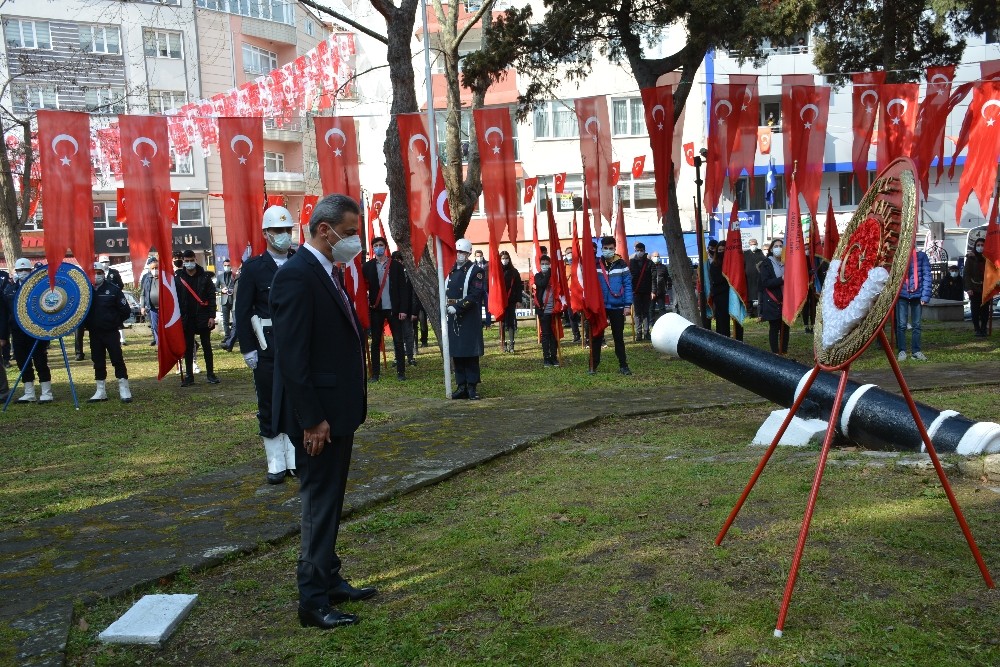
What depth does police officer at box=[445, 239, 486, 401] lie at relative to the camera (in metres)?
11.6

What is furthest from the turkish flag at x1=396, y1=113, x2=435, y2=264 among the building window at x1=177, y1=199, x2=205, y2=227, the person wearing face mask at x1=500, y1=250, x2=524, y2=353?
the building window at x1=177, y1=199, x2=205, y2=227

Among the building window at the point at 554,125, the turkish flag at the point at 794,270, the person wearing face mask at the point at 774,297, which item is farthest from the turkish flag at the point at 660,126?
the building window at the point at 554,125

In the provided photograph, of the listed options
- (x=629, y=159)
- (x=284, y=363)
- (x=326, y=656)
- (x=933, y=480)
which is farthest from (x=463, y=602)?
(x=629, y=159)

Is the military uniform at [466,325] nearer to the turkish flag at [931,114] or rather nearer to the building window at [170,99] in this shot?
the turkish flag at [931,114]

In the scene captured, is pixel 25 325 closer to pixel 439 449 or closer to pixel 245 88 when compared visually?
pixel 439 449

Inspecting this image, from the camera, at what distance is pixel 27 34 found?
40406mm

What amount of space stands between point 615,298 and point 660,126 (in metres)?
2.64

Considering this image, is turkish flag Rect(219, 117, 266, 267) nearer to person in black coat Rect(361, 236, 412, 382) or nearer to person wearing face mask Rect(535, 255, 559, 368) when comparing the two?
person in black coat Rect(361, 236, 412, 382)

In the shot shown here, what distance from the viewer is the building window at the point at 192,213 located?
144ft

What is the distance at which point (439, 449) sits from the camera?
26.6ft

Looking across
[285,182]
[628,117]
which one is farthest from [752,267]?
[285,182]

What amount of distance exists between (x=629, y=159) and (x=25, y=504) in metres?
32.0

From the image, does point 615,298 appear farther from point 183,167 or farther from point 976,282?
point 183,167

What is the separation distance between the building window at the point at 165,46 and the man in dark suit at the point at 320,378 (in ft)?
141
